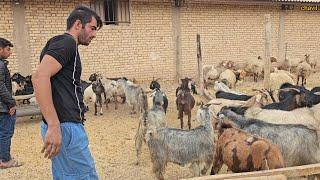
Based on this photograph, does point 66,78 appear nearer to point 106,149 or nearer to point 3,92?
point 3,92

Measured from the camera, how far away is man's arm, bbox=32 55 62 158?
2568mm

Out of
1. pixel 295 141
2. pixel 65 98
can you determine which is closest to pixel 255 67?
pixel 295 141

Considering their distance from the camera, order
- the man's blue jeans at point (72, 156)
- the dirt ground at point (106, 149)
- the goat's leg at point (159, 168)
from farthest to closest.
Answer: the dirt ground at point (106, 149) → the goat's leg at point (159, 168) → the man's blue jeans at point (72, 156)

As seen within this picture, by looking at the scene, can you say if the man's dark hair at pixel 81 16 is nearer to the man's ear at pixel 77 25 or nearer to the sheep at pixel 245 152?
the man's ear at pixel 77 25

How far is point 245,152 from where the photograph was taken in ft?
14.5

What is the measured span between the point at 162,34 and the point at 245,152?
12.1m

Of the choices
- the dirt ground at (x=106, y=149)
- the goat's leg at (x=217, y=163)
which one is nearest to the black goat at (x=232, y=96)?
the dirt ground at (x=106, y=149)

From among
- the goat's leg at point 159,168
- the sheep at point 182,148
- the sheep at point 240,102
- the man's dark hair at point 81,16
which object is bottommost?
the goat's leg at point 159,168

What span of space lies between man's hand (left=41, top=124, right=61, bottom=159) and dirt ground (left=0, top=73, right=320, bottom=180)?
3497mm

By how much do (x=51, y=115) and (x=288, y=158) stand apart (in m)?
3.71

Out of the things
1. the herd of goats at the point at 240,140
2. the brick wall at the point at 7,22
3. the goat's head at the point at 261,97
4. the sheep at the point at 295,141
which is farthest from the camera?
the brick wall at the point at 7,22

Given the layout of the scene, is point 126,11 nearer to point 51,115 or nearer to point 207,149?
point 207,149

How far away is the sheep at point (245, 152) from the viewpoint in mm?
4238

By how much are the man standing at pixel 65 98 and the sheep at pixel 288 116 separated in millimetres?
4140
